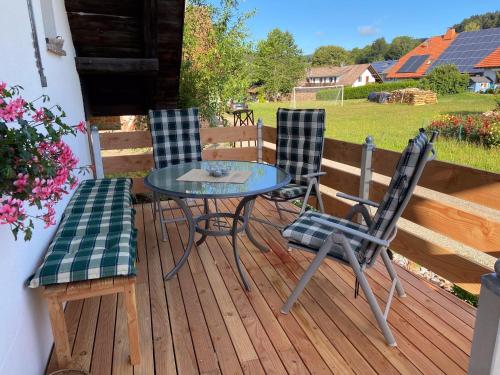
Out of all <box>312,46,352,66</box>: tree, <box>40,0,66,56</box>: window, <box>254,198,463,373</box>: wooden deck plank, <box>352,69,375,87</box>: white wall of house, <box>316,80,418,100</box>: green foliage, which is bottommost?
<box>254,198,463,373</box>: wooden deck plank

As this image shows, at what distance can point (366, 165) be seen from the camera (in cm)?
280

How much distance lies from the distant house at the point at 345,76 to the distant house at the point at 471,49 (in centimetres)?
1563

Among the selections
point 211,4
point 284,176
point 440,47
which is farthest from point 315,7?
point 284,176

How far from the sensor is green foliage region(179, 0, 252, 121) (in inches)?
259

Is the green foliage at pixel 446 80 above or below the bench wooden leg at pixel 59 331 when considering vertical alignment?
above

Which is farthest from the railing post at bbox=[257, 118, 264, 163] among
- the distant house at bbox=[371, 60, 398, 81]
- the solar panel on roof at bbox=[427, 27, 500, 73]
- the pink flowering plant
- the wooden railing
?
the distant house at bbox=[371, 60, 398, 81]

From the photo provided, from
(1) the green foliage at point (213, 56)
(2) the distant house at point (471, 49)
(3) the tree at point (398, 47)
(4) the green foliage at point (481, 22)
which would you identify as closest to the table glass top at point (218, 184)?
(1) the green foliage at point (213, 56)

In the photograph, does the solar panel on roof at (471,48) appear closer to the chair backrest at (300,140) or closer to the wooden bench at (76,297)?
the chair backrest at (300,140)

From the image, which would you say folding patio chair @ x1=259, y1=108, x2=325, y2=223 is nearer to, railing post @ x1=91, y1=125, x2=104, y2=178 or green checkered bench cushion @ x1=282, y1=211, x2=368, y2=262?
green checkered bench cushion @ x1=282, y1=211, x2=368, y2=262

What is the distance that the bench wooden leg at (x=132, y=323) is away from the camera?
5.31 feet

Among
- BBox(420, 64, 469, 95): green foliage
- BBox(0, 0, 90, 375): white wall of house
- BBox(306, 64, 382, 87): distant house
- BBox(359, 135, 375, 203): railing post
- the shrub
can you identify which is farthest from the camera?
BBox(306, 64, 382, 87): distant house

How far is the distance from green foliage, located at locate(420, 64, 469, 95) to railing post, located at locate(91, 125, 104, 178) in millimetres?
19193

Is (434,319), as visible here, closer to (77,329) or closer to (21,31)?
(77,329)

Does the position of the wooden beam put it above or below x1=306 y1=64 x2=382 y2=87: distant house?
below
